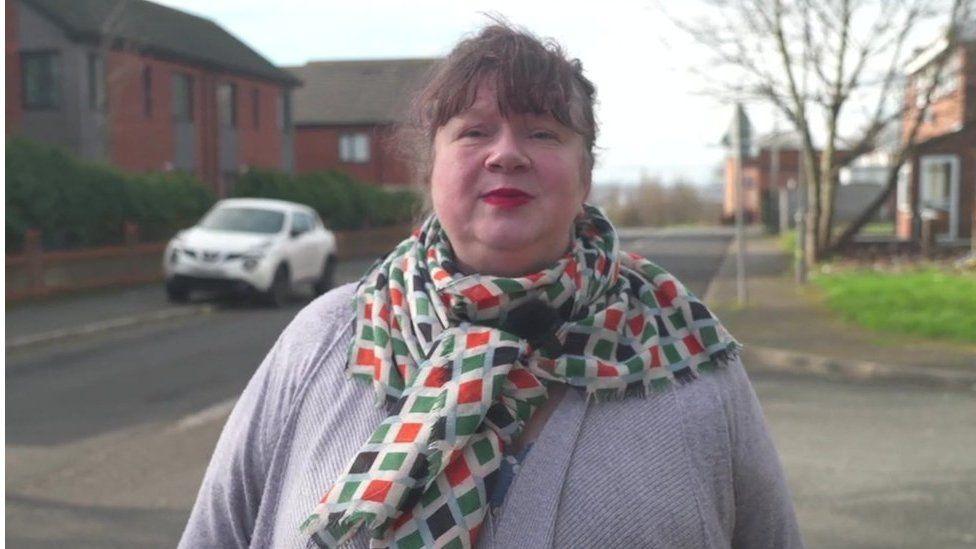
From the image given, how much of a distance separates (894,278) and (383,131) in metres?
18.5

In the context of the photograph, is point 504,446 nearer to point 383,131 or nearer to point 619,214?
point 383,131

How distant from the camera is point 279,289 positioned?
1844 centimetres

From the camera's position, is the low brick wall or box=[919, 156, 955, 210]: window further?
box=[919, 156, 955, 210]: window

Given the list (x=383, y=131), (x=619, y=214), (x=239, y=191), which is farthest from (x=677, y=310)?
(x=619, y=214)

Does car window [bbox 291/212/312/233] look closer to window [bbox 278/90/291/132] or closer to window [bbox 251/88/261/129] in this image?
window [bbox 251/88/261/129]

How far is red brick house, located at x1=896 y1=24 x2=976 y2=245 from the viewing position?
76.5ft

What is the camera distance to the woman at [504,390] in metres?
1.93

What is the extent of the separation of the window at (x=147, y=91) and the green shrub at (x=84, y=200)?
36.5 feet

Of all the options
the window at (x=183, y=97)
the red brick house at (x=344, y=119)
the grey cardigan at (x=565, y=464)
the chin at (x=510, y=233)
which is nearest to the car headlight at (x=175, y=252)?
the grey cardigan at (x=565, y=464)

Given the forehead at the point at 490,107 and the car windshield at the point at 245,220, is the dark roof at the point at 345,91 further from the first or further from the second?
the forehead at the point at 490,107

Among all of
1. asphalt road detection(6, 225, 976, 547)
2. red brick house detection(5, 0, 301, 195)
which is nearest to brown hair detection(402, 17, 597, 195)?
asphalt road detection(6, 225, 976, 547)

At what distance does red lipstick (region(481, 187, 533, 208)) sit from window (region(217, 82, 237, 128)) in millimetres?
38408

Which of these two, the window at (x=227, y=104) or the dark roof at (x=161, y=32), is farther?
the window at (x=227, y=104)

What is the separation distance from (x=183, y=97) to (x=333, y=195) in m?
7.05
